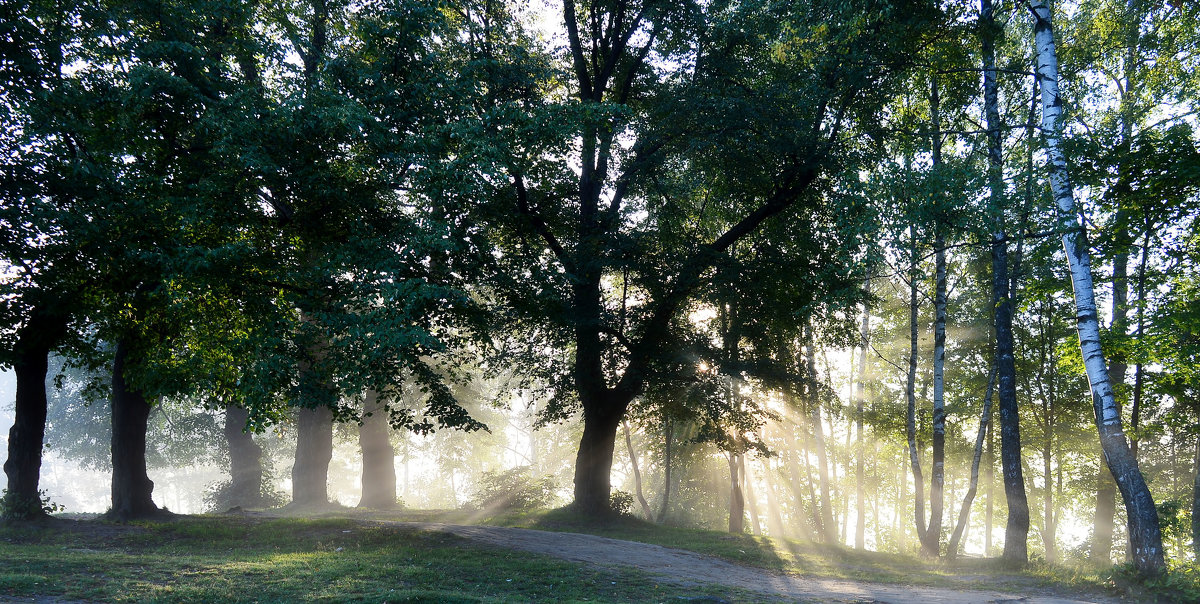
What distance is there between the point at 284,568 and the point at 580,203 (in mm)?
10845

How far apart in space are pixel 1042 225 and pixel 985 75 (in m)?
5.38

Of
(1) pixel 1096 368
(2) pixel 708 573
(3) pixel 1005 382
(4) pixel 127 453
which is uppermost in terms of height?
(1) pixel 1096 368

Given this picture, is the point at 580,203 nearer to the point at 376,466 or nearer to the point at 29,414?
the point at 29,414

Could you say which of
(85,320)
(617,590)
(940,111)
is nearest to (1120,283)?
(940,111)

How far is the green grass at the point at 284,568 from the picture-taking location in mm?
8248

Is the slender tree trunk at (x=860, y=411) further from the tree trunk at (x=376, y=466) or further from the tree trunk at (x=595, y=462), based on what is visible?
the tree trunk at (x=376, y=466)

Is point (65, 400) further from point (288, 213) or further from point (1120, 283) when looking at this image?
point (1120, 283)

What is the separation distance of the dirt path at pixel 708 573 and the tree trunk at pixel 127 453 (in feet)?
18.9

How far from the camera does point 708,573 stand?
1242 centimetres

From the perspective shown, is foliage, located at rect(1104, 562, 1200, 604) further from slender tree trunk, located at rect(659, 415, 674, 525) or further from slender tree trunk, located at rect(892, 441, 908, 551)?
slender tree trunk, located at rect(892, 441, 908, 551)

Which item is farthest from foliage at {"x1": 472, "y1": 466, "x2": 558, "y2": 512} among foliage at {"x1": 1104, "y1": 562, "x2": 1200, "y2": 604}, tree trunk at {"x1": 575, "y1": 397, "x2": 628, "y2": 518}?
foliage at {"x1": 1104, "y1": 562, "x2": 1200, "y2": 604}

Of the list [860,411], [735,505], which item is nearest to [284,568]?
[735,505]

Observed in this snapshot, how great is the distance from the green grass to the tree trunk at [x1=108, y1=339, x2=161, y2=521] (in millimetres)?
1036

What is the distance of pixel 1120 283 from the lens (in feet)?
66.7
